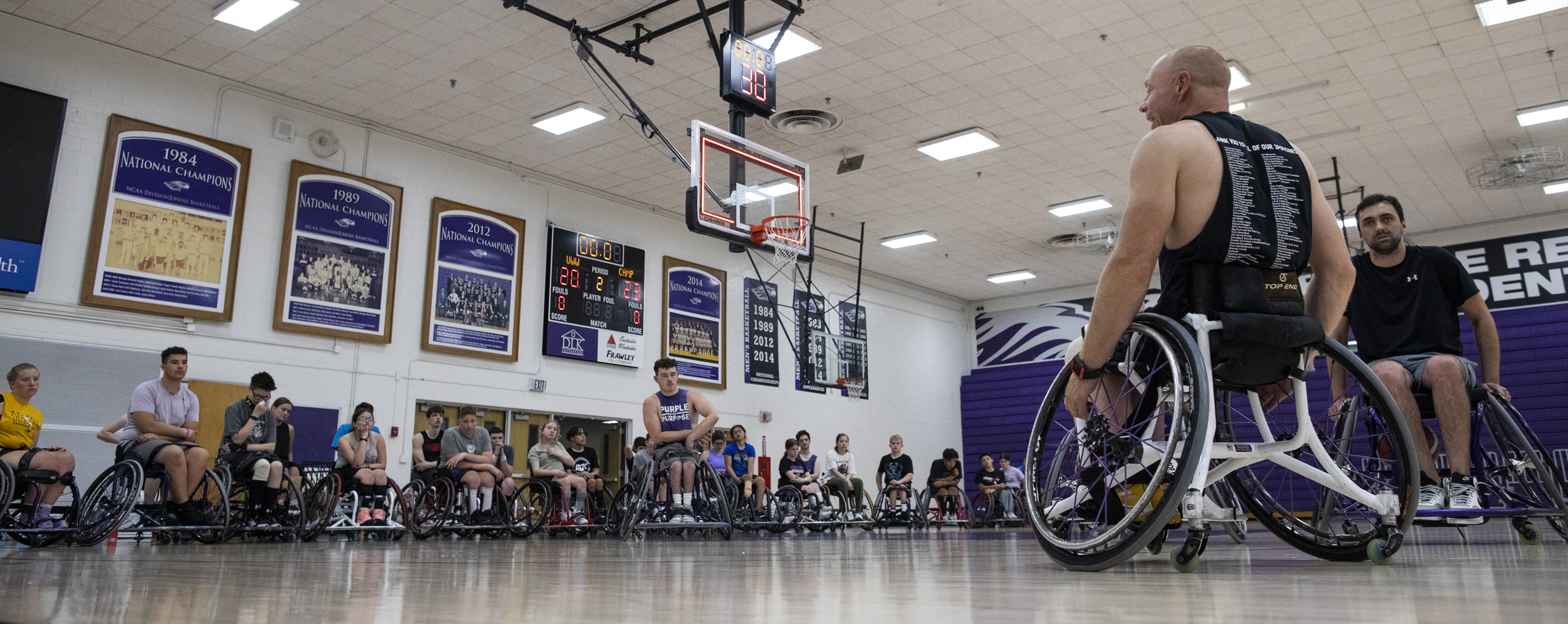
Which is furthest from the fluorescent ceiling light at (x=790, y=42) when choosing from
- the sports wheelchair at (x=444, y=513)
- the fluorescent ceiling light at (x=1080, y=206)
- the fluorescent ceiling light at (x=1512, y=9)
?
the fluorescent ceiling light at (x=1080, y=206)

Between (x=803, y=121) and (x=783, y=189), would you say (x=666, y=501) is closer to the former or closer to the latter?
(x=783, y=189)

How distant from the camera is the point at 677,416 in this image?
590 centimetres

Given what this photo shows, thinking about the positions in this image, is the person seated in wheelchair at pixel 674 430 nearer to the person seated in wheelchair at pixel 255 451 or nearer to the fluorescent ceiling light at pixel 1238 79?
the person seated in wheelchair at pixel 255 451

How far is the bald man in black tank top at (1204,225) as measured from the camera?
5.77ft

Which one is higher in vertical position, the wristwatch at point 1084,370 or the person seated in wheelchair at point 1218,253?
the person seated in wheelchair at point 1218,253

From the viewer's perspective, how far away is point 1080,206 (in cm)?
1157

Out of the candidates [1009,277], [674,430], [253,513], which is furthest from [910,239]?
[253,513]

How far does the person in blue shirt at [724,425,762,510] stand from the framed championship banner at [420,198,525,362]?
2.45 metres

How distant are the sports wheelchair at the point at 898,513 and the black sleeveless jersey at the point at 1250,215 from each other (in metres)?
8.40

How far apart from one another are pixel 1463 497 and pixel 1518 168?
8.61m

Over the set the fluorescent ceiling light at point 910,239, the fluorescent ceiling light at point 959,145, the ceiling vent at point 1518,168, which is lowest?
the ceiling vent at point 1518,168

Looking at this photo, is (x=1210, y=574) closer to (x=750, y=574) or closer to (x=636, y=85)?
(x=750, y=574)

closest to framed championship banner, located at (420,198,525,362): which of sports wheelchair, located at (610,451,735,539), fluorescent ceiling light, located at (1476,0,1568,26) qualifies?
sports wheelchair, located at (610,451,735,539)

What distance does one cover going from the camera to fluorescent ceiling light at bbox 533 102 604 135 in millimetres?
8594
